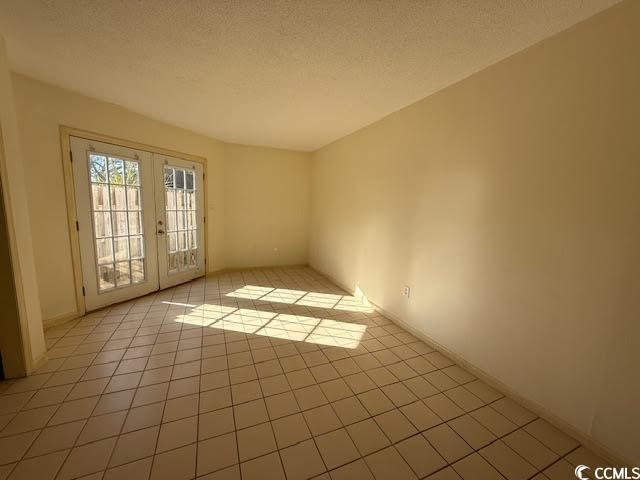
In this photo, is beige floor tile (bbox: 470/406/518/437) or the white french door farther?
the white french door

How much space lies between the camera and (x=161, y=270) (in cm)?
376

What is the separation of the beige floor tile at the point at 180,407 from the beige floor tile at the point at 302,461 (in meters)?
0.69

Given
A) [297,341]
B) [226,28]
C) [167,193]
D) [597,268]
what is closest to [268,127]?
[167,193]

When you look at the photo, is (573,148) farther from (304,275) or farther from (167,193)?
(167,193)

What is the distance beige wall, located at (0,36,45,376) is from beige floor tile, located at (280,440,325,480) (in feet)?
7.00

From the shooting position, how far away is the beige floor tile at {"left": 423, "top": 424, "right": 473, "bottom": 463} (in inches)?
56.4

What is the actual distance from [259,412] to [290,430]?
9.9 inches

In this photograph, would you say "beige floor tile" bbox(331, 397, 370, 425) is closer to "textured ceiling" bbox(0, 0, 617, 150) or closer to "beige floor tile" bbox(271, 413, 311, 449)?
"beige floor tile" bbox(271, 413, 311, 449)

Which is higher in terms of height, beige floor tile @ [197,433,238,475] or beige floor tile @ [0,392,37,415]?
beige floor tile @ [197,433,238,475]

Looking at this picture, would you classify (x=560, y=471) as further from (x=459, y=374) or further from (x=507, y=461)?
(x=459, y=374)

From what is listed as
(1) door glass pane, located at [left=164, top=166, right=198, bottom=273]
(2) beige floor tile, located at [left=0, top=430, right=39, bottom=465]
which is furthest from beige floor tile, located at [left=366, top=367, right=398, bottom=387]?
(1) door glass pane, located at [left=164, top=166, right=198, bottom=273]

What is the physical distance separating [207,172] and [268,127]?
143 centimetres

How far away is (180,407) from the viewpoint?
1695 mm

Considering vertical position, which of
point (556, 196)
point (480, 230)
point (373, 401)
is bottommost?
point (373, 401)
